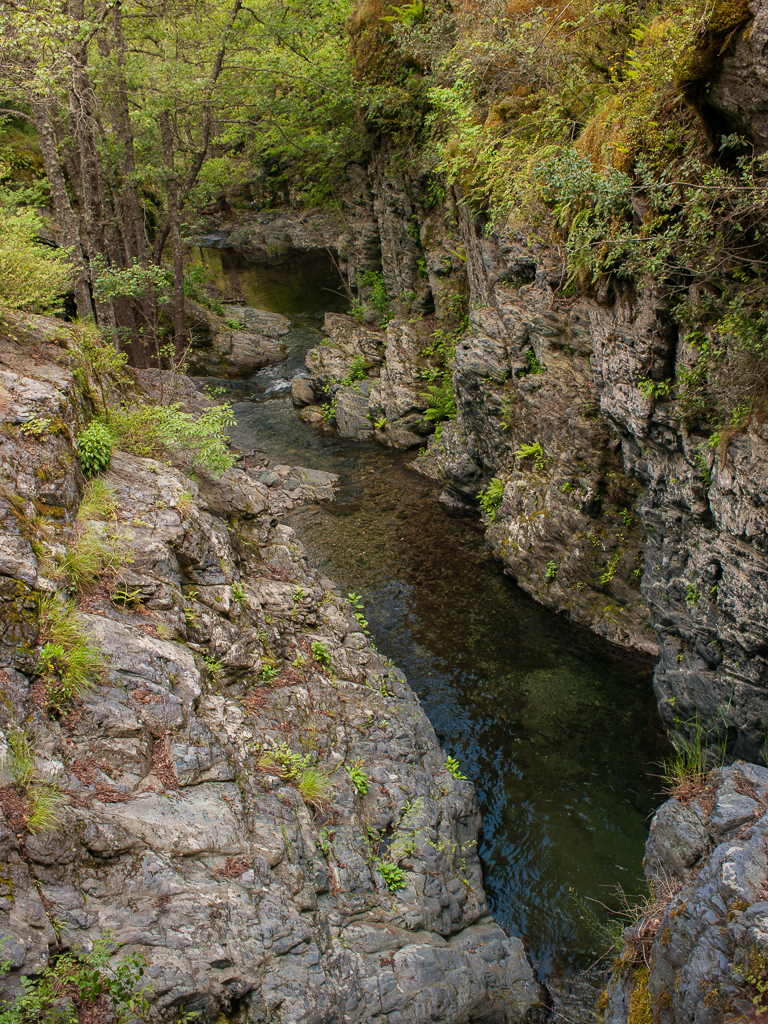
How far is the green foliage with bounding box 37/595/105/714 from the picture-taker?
236 inches

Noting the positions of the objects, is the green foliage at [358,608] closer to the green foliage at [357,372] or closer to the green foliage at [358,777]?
the green foliage at [358,777]

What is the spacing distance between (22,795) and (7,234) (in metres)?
8.73

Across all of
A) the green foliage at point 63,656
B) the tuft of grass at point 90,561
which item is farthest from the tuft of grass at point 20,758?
the tuft of grass at point 90,561

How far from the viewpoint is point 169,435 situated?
34.3 ft

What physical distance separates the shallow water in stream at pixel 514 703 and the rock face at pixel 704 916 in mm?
1908

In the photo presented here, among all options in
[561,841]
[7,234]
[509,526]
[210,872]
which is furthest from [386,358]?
[210,872]

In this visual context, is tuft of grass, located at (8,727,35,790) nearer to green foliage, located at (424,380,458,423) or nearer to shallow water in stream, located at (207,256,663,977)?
shallow water in stream, located at (207,256,663,977)

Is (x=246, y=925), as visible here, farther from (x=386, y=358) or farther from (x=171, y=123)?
(x=171, y=123)

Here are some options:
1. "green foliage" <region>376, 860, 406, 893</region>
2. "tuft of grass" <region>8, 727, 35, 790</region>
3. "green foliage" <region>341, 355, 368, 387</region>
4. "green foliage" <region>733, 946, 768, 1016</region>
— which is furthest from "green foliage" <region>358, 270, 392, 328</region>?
"green foliage" <region>733, 946, 768, 1016</region>

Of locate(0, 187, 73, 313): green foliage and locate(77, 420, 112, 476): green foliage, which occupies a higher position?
locate(0, 187, 73, 313): green foliage

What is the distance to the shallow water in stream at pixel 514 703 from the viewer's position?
8.42m

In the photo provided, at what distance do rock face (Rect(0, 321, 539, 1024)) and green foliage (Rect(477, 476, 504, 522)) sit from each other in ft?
22.0

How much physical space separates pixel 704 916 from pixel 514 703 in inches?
246

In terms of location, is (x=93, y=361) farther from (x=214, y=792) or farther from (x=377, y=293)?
(x=377, y=293)
